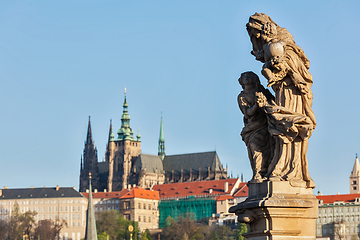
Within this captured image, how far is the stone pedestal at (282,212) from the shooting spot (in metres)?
5.78

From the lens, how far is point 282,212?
5.80 metres

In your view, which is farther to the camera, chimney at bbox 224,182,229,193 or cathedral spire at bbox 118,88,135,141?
cathedral spire at bbox 118,88,135,141

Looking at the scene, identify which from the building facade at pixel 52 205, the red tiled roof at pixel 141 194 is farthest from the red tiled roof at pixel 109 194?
the building facade at pixel 52 205

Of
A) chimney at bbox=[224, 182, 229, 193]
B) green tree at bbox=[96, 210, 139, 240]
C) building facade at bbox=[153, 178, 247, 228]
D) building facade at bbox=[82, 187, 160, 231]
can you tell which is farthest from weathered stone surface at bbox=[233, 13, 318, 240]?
chimney at bbox=[224, 182, 229, 193]

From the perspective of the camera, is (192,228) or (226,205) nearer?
(192,228)

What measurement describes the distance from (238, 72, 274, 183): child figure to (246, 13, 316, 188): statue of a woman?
0.13m

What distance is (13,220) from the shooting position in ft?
476

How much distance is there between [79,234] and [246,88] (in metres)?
150

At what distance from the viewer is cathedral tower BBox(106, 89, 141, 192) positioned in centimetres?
17600

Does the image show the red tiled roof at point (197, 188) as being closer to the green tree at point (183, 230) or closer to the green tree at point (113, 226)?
the green tree at point (183, 230)

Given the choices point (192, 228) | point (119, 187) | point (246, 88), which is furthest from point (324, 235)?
point (246, 88)

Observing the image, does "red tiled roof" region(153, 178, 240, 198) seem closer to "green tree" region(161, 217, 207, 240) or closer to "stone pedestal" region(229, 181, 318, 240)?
"green tree" region(161, 217, 207, 240)

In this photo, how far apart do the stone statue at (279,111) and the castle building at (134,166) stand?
165944mm

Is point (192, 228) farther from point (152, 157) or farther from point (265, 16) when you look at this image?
point (265, 16)
